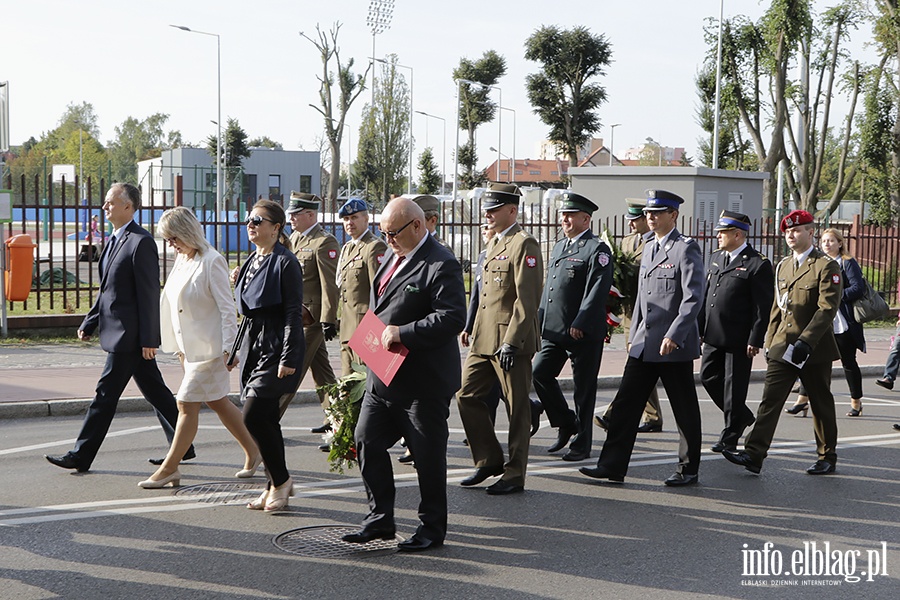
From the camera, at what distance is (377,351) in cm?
539

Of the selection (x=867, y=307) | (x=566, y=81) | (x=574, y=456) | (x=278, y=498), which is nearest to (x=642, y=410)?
(x=574, y=456)

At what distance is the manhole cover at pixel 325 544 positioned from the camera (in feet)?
17.7

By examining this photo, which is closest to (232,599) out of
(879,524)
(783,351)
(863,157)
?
(879,524)

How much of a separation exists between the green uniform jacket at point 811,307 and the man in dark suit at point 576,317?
1272mm

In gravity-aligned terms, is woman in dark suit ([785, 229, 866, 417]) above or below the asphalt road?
above

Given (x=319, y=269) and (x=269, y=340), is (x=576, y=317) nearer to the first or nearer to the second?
(x=319, y=269)

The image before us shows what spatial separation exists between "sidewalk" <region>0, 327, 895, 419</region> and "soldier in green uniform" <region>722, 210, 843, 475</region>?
4284 mm

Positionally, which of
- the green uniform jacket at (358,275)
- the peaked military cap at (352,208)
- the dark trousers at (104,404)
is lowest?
the dark trousers at (104,404)

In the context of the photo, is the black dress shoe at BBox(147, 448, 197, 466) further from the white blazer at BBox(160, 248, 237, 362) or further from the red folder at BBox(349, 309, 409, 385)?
the red folder at BBox(349, 309, 409, 385)

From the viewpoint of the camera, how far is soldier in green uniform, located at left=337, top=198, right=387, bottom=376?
823cm

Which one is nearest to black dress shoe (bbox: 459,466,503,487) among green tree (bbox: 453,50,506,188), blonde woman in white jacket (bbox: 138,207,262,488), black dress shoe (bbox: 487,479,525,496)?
black dress shoe (bbox: 487,479,525,496)

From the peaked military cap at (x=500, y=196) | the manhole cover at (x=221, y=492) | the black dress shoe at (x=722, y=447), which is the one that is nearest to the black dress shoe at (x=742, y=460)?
the black dress shoe at (x=722, y=447)

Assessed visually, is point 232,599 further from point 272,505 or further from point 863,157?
point 863,157

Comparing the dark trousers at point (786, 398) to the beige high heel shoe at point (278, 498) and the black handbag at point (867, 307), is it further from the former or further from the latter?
the black handbag at point (867, 307)
